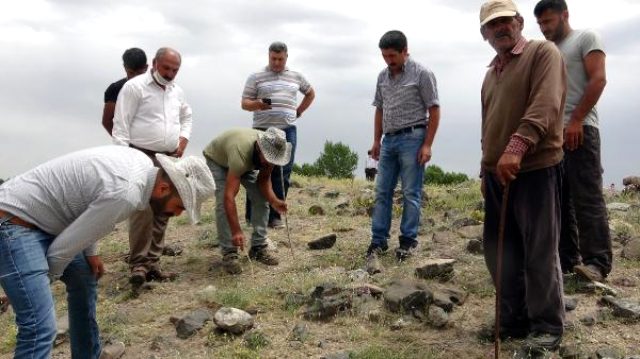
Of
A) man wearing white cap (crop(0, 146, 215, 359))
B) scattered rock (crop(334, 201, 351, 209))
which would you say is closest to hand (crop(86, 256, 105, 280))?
man wearing white cap (crop(0, 146, 215, 359))

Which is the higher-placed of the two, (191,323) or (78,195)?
(78,195)

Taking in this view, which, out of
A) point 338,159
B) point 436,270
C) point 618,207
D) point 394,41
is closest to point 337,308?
point 436,270

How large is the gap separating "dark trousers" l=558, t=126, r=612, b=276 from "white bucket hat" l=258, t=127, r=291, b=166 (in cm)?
234

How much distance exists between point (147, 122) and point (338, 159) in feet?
120

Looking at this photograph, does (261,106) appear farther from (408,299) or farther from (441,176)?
(441,176)

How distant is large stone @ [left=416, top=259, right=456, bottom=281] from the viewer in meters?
5.58

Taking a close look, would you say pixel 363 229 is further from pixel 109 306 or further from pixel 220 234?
pixel 109 306

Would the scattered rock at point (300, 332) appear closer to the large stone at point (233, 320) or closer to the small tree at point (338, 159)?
the large stone at point (233, 320)

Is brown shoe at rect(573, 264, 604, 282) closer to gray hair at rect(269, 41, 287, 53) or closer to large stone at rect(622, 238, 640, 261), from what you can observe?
large stone at rect(622, 238, 640, 261)

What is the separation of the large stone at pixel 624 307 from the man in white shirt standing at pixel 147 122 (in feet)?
12.1

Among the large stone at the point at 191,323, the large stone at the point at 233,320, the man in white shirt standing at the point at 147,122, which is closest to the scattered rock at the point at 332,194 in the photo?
the man in white shirt standing at the point at 147,122

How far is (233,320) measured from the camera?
4.70 m

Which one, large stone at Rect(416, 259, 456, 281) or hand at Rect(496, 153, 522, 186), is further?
large stone at Rect(416, 259, 456, 281)

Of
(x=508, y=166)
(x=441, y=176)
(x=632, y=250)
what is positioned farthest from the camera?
(x=441, y=176)
